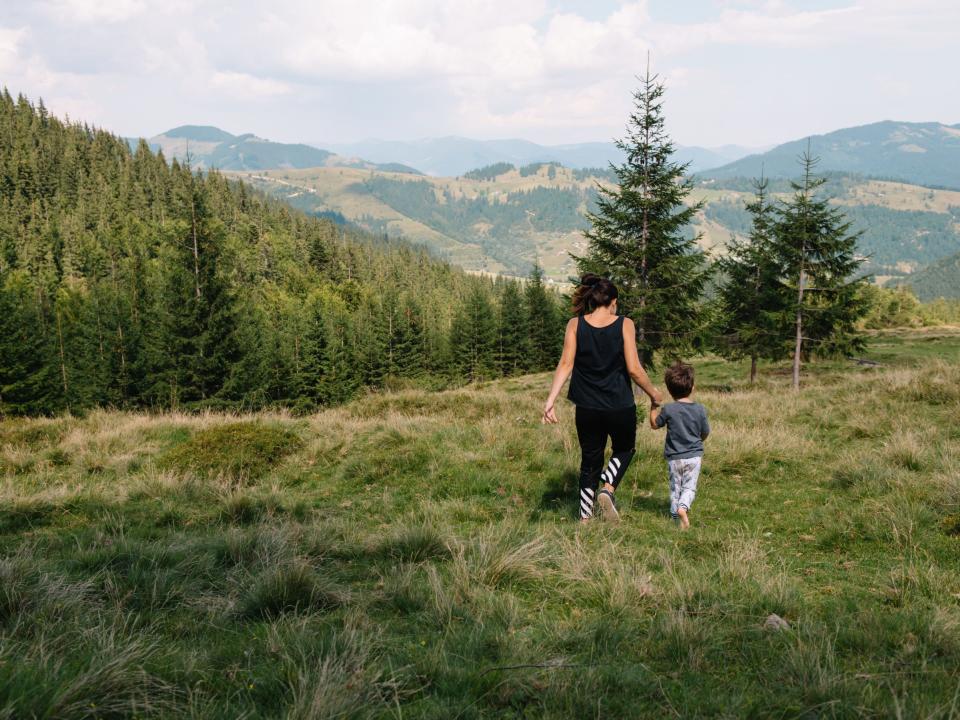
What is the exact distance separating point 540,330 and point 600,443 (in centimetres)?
7067

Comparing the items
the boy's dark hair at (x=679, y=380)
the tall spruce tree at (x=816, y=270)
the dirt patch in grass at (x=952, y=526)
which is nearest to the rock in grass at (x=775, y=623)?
the boy's dark hair at (x=679, y=380)

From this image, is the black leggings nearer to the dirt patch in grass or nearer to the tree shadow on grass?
the tree shadow on grass

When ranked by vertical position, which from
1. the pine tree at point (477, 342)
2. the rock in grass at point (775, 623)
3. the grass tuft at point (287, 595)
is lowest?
the pine tree at point (477, 342)

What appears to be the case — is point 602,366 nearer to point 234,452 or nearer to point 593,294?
point 593,294

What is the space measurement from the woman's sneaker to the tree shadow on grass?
2.17ft

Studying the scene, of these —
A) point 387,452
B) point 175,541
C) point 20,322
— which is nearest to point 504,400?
point 387,452

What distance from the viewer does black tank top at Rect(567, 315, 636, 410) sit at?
5.52 metres

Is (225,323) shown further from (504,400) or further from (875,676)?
(875,676)

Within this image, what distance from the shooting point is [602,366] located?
18.1 feet

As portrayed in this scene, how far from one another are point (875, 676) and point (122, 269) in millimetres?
116494

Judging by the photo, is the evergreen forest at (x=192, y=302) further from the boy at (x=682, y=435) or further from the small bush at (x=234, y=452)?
the boy at (x=682, y=435)

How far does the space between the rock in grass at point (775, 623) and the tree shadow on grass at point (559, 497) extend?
3.09 meters

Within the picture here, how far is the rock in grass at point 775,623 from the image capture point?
3.27 meters

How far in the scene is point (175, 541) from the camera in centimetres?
534
